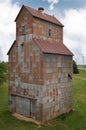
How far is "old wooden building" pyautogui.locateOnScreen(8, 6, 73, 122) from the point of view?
23203 mm

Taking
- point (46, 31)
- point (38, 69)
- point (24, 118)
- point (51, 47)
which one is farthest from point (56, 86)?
point (46, 31)

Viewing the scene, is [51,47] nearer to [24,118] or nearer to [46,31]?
[46,31]

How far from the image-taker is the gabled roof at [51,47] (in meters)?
23.5

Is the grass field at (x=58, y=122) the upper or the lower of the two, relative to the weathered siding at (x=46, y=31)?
lower

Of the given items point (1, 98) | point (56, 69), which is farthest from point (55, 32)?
point (1, 98)

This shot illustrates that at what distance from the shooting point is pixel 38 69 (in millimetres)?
23344

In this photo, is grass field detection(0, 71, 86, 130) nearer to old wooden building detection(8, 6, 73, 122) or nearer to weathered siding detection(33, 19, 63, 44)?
old wooden building detection(8, 6, 73, 122)

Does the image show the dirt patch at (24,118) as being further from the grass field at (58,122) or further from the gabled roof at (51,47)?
the gabled roof at (51,47)

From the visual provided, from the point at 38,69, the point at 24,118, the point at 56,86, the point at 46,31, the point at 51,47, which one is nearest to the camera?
the point at 38,69

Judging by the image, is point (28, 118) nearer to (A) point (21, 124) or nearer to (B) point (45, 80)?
(A) point (21, 124)

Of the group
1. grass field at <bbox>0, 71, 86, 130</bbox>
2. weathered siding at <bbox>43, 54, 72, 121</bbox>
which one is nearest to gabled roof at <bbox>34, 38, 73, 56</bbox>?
weathered siding at <bbox>43, 54, 72, 121</bbox>

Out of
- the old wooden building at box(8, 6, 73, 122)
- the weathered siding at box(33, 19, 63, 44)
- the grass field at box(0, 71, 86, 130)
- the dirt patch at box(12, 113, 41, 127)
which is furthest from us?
the weathered siding at box(33, 19, 63, 44)

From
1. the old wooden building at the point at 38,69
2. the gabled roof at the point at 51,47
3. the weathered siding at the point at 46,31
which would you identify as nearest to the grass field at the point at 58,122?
the old wooden building at the point at 38,69

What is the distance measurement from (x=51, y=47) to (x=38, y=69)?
4.25 metres
